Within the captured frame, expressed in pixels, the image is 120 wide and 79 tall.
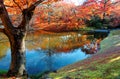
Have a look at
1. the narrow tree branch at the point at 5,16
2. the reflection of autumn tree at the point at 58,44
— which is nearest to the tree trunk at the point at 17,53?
the narrow tree branch at the point at 5,16

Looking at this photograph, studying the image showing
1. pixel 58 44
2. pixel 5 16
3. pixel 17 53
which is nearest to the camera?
pixel 5 16

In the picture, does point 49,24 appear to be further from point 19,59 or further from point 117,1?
point 19,59

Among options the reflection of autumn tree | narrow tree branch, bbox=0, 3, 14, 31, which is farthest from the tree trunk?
the reflection of autumn tree

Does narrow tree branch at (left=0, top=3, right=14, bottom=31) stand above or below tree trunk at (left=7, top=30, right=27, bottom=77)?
above

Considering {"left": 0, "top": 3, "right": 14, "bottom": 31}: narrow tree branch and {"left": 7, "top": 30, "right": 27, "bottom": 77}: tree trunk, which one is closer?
{"left": 0, "top": 3, "right": 14, "bottom": 31}: narrow tree branch

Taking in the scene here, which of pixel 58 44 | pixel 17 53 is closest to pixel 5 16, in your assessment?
pixel 17 53

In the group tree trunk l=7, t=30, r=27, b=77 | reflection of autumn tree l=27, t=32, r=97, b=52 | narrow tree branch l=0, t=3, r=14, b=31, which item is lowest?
reflection of autumn tree l=27, t=32, r=97, b=52

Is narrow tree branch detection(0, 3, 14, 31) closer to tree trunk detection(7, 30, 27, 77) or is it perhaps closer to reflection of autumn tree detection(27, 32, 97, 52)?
tree trunk detection(7, 30, 27, 77)

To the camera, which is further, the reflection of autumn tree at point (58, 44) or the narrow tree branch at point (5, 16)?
the reflection of autumn tree at point (58, 44)

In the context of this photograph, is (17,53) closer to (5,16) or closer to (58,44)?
(5,16)

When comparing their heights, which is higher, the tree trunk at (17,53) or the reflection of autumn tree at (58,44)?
the tree trunk at (17,53)

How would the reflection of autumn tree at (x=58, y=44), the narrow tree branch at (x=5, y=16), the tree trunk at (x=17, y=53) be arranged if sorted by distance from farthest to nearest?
the reflection of autumn tree at (x=58, y=44) < the tree trunk at (x=17, y=53) < the narrow tree branch at (x=5, y=16)

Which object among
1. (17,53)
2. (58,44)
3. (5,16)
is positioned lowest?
(58,44)

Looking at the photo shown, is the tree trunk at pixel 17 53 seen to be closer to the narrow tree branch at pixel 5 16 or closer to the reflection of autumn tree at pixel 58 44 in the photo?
the narrow tree branch at pixel 5 16
